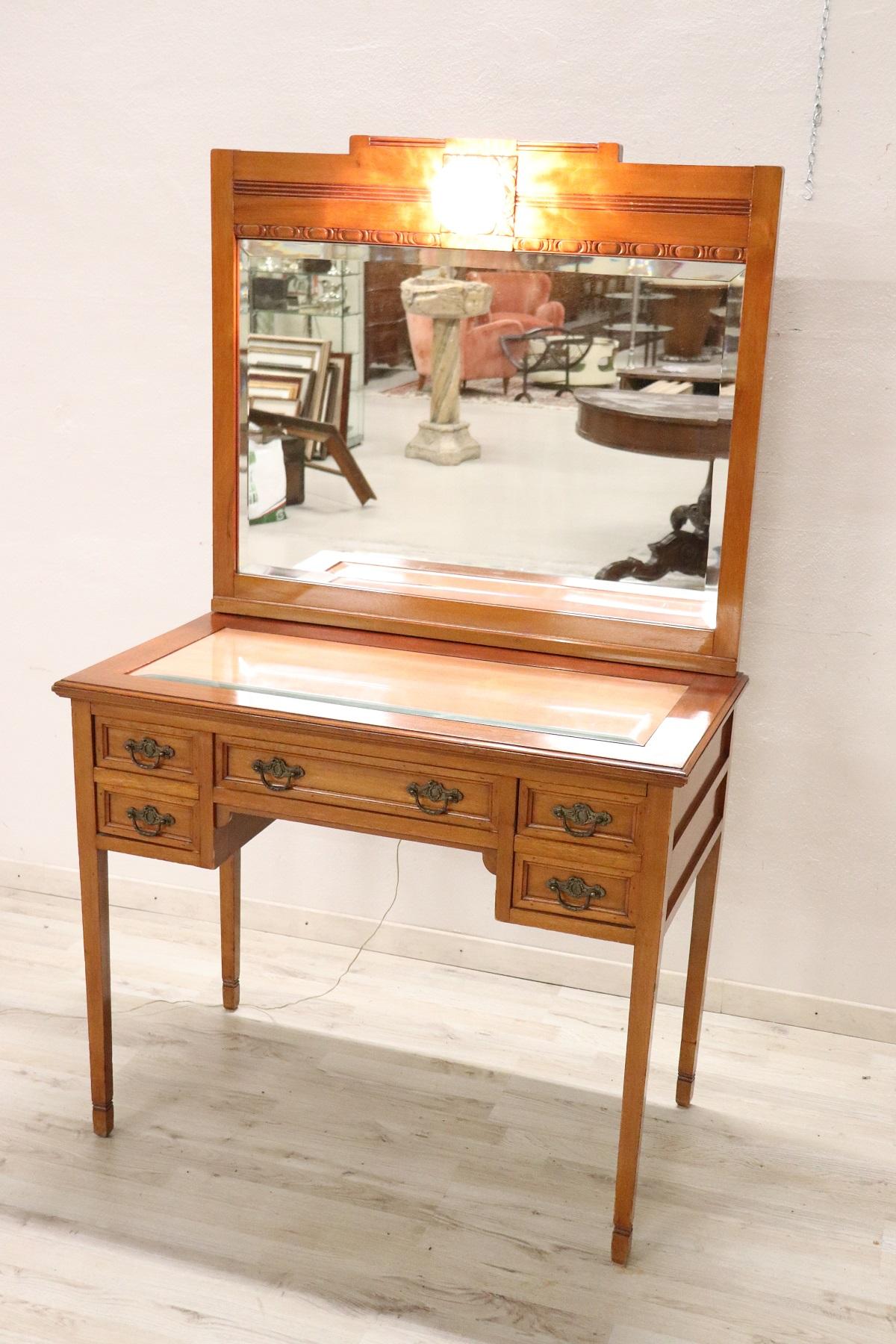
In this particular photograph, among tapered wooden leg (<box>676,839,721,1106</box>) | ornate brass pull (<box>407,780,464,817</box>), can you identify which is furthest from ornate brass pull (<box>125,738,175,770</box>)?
tapered wooden leg (<box>676,839,721,1106</box>)

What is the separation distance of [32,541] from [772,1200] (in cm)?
186

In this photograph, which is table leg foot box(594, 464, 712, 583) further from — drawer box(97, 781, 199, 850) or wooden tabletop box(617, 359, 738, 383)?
drawer box(97, 781, 199, 850)

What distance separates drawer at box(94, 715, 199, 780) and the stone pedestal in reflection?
63 cm

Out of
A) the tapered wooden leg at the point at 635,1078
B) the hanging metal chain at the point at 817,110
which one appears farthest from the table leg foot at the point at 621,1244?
the hanging metal chain at the point at 817,110

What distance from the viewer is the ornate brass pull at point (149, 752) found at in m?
1.89

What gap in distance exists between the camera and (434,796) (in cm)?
178

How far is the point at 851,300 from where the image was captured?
2092 mm

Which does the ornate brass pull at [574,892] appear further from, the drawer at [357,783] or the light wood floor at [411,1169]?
the light wood floor at [411,1169]

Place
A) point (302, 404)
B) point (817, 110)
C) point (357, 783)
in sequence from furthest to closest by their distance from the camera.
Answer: point (302, 404), point (817, 110), point (357, 783)

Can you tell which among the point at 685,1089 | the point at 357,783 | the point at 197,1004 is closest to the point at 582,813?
the point at 357,783

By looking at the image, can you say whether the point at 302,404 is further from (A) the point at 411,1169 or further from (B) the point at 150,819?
(A) the point at 411,1169

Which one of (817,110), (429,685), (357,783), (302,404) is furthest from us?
(302,404)

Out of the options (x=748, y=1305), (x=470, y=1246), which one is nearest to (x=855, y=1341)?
(x=748, y=1305)

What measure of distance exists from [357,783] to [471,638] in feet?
1.34
